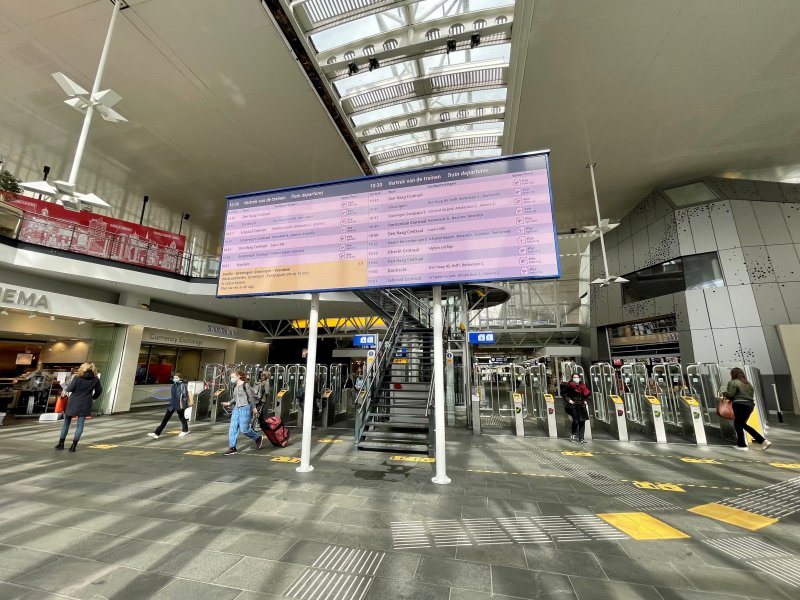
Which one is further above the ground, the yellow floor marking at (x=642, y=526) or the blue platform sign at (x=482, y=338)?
the blue platform sign at (x=482, y=338)

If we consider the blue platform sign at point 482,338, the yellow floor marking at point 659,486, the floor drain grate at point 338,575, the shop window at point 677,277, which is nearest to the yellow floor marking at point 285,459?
the floor drain grate at point 338,575

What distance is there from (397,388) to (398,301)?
3.16m

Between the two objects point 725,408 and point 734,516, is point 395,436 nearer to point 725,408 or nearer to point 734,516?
point 734,516

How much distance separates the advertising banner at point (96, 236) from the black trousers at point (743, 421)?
16224 mm

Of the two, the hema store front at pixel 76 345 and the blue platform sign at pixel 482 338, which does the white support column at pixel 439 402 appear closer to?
the blue platform sign at pixel 482 338

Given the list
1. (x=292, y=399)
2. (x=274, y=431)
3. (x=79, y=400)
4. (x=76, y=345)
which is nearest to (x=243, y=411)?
(x=274, y=431)

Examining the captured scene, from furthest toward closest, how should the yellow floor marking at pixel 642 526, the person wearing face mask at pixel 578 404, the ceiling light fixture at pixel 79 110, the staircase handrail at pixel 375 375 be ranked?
the person wearing face mask at pixel 578 404
the staircase handrail at pixel 375 375
the ceiling light fixture at pixel 79 110
the yellow floor marking at pixel 642 526

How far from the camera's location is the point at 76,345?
496 inches

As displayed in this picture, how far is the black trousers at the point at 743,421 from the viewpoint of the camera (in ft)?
21.4

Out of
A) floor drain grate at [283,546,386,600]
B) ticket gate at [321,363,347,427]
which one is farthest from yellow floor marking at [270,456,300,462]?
ticket gate at [321,363,347,427]

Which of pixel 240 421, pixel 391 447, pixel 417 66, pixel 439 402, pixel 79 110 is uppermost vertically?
pixel 417 66

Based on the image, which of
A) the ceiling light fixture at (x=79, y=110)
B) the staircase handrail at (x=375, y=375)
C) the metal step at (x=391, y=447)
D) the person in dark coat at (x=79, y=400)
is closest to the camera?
the ceiling light fixture at (x=79, y=110)

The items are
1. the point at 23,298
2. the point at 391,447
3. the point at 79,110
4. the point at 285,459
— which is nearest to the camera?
the point at 79,110

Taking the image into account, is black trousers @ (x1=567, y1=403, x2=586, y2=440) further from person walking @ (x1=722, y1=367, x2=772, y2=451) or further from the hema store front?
the hema store front
